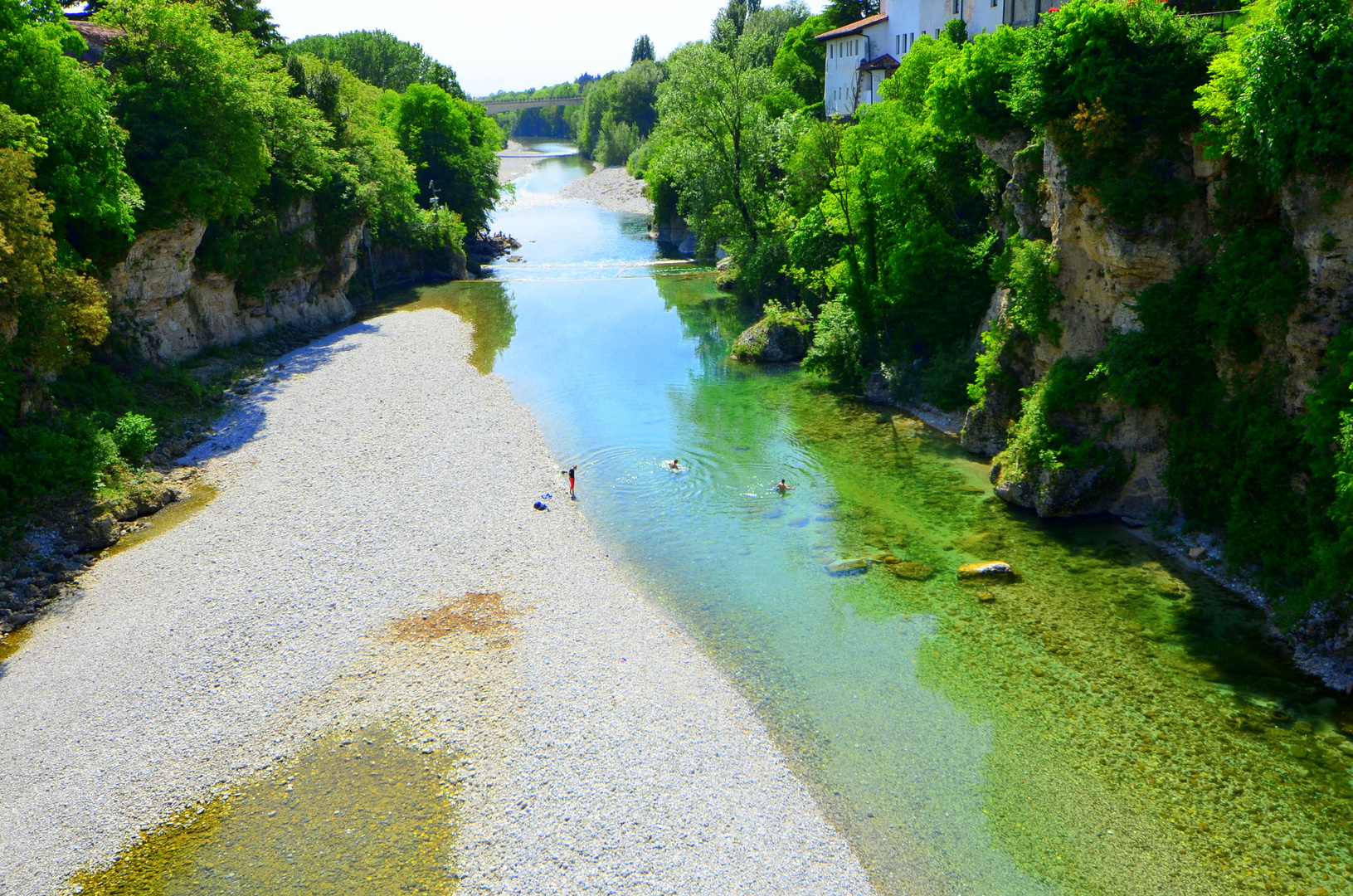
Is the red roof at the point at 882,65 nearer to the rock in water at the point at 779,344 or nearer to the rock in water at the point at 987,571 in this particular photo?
the rock in water at the point at 779,344

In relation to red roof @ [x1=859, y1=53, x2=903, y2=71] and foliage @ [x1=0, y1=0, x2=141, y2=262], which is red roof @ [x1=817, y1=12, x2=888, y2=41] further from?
foliage @ [x1=0, y1=0, x2=141, y2=262]

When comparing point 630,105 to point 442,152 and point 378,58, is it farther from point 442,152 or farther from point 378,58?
point 442,152

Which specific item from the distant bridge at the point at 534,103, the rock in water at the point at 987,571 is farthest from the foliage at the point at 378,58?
the rock in water at the point at 987,571

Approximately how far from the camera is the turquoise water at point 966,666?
1432cm

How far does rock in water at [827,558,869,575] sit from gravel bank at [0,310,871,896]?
5210 millimetres

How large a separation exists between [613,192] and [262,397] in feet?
271

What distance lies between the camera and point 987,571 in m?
22.6

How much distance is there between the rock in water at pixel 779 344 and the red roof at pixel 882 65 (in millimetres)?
25519

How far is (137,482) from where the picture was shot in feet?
89.9

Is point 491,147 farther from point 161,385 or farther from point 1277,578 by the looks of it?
point 1277,578

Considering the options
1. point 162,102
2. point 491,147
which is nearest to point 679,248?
point 491,147

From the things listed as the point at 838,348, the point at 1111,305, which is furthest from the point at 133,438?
the point at 1111,305

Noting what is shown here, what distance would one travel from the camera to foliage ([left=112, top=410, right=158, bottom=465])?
94.1ft

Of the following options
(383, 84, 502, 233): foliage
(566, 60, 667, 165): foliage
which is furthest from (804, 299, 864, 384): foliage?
(566, 60, 667, 165): foliage
